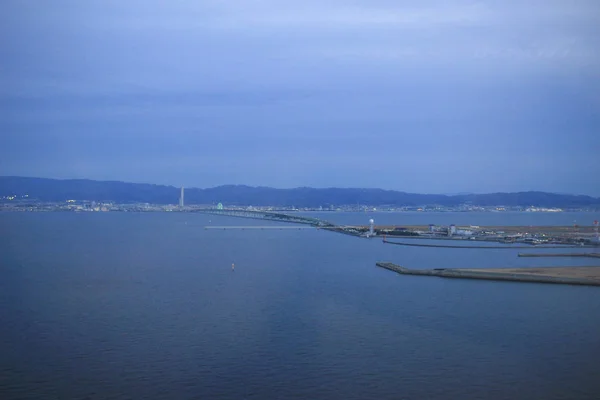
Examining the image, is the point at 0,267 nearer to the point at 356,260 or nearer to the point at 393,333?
the point at 356,260

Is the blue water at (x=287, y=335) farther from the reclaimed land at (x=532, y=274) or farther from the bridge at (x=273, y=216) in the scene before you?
the bridge at (x=273, y=216)

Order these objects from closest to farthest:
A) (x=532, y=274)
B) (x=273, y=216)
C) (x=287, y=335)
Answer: (x=287, y=335), (x=532, y=274), (x=273, y=216)

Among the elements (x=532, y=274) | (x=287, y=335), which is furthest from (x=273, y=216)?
(x=287, y=335)

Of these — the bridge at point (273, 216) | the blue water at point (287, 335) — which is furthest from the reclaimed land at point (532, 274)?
the bridge at point (273, 216)

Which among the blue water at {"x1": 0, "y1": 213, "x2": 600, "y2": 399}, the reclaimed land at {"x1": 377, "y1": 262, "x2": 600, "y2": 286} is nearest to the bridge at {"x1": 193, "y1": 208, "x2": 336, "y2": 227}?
the reclaimed land at {"x1": 377, "y1": 262, "x2": 600, "y2": 286}

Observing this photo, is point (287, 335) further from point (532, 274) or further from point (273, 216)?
point (273, 216)

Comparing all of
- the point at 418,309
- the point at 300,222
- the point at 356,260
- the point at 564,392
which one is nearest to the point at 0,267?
the point at 356,260

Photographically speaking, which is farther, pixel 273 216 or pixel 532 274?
pixel 273 216

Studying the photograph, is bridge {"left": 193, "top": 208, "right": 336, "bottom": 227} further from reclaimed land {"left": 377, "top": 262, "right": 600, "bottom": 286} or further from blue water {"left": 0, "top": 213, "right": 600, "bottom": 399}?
blue water {"left": 0, "top": 213, "right": 600, "bottom": 399}

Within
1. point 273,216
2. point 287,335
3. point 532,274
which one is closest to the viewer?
point 287,335
